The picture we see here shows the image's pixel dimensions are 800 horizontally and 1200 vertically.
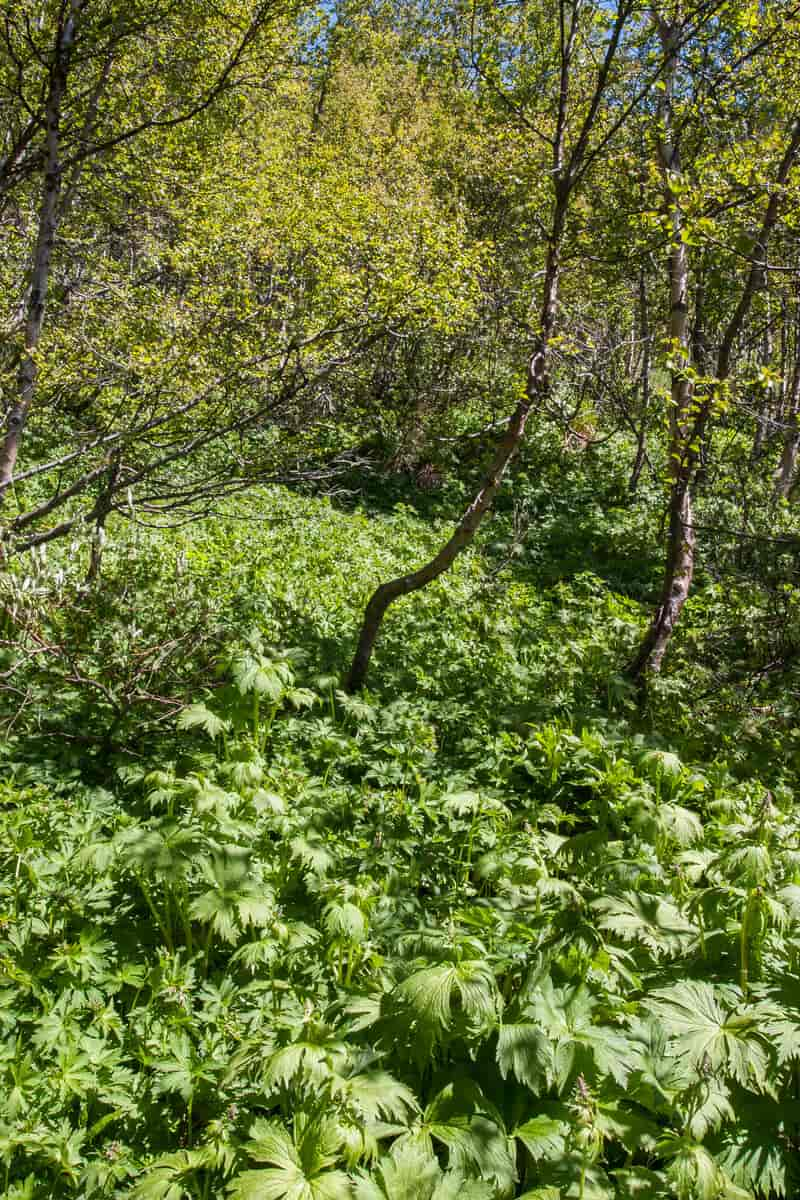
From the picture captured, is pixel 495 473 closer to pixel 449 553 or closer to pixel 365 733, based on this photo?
pixel 449 553

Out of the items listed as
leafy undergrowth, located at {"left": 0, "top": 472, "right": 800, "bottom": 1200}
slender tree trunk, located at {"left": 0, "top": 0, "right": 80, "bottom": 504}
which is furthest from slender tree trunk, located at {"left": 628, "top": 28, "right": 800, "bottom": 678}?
slender tree trunk, located at {"left": 0, "top": 0, "right": 80, "bottom": 504}

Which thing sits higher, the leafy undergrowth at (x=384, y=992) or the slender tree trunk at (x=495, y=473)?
the slender tree trunk at (x=495, y=473)

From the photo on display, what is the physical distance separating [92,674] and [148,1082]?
330 centimetres

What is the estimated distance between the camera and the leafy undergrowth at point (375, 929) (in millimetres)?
2221

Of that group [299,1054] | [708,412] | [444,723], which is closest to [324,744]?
[444,723]

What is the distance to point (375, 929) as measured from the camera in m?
3.67

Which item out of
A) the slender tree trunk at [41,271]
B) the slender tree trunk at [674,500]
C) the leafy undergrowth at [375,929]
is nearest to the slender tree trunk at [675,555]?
the slender tree trunk at [674,500]

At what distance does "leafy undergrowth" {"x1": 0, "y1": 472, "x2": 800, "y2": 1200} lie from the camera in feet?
7.29

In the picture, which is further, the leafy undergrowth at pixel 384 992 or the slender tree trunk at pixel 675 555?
the slender tree trunk at pixel 675 555

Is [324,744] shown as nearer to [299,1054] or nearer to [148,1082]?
[148,1082]

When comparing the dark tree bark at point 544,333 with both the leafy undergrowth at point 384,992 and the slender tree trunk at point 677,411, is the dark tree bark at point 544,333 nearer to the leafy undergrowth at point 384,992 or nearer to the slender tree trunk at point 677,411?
the slender tree trunk at point 677,411

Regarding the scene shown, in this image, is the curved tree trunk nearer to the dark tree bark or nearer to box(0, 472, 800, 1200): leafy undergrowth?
the dark tree bark

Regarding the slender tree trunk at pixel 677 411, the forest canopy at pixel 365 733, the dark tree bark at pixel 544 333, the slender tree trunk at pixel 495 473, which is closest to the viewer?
the forest canopy at pixel 365 733

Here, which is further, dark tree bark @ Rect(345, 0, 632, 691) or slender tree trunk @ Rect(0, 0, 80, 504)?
dark tree bark @ Rect(345, 0, 632, 691)
